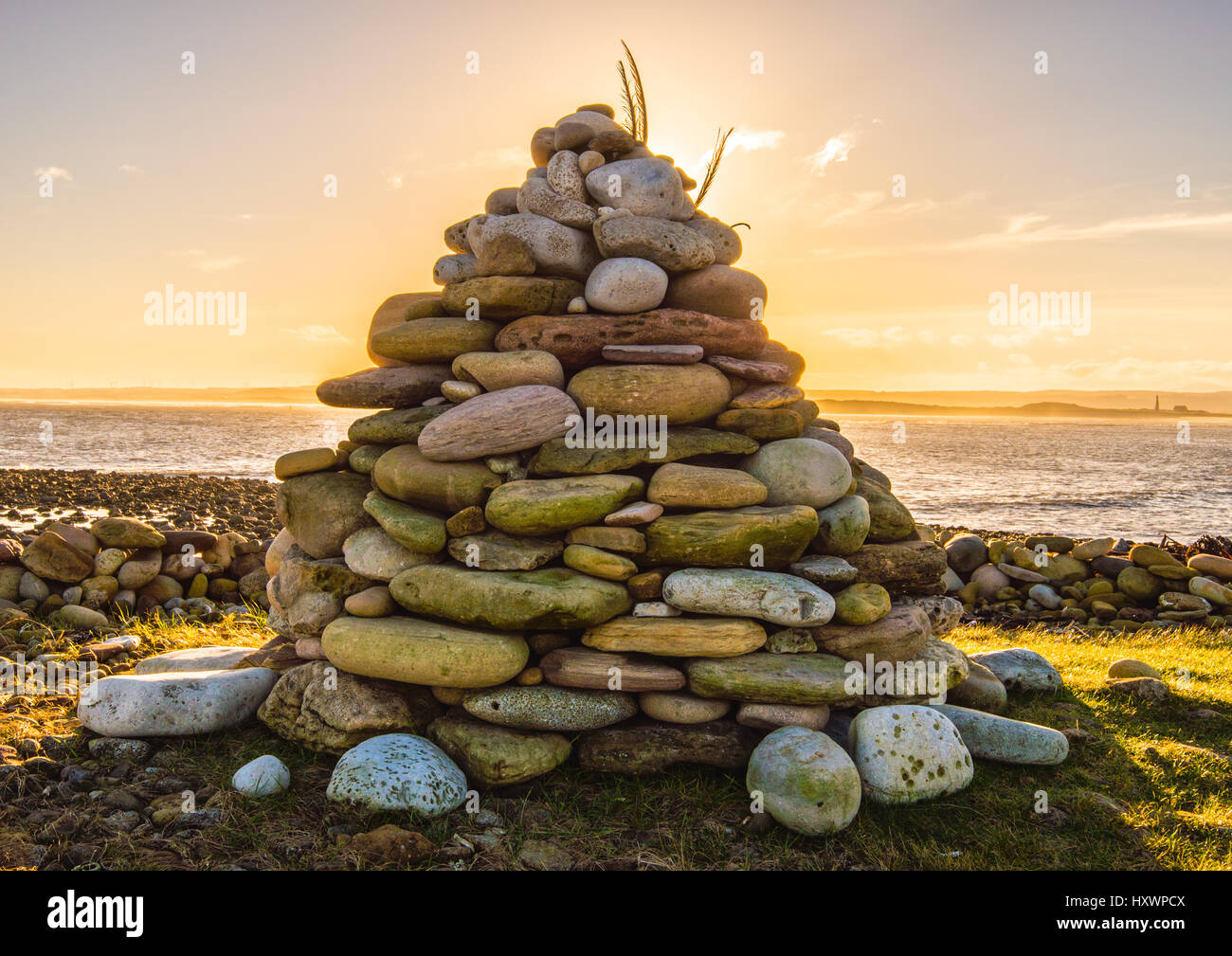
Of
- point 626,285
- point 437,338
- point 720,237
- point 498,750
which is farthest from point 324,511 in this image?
point 720,237

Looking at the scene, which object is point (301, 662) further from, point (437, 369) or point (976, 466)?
point (976, 466)

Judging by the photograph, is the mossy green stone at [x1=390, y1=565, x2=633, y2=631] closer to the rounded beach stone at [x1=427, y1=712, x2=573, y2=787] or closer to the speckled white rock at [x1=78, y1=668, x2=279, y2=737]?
the rounded beach stone at [x1=427, y1=712, x2=573, y2=787]

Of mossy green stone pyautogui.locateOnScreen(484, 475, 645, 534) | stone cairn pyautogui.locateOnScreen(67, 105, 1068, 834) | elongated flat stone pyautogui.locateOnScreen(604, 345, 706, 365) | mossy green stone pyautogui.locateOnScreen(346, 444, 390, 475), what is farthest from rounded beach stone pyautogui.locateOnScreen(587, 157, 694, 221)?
mossy green stone pyautogui.locateOnScreen(346, 444, 390, 475)

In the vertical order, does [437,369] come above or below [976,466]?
above

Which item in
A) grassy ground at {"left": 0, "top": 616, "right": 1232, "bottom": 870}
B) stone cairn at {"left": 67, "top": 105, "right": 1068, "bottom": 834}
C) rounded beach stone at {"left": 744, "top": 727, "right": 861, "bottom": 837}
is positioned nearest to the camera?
grassy ground at {"left": 0, "top": 616, "right": 1232, "bottom": 870}

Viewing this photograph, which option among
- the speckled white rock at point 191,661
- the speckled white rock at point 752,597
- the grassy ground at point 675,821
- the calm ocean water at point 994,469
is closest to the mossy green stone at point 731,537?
the speckled white rock at point 752,597

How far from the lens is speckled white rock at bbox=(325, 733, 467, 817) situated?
17.2ft

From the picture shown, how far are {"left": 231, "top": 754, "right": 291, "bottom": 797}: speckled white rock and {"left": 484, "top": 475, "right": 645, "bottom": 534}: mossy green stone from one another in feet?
7.71

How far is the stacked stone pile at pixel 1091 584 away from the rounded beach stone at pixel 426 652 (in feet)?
30.6

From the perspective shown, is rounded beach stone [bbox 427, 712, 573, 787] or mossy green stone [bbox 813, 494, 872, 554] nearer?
rounded beach stone [bbox 427, 712, 573, 787]

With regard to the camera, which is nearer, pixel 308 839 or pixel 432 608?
pixel 308 839

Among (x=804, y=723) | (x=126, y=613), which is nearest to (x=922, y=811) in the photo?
(x=804, y=723)

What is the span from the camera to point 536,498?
618 centimetres
